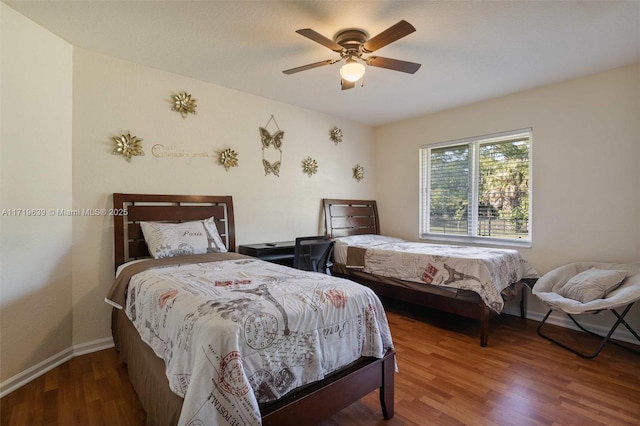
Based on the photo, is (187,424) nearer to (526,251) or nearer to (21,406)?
(21,406)

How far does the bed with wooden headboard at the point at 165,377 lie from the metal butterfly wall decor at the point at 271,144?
1170mm

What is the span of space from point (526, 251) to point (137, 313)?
3.68 m

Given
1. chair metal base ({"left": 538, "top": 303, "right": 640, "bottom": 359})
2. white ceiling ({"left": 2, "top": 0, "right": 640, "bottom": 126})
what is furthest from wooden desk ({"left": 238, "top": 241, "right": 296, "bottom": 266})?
chair metal base ({"left": 538, "top": 303, "right": 640, "bottom": 359})

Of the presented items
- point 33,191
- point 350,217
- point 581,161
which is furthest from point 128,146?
point 581,161

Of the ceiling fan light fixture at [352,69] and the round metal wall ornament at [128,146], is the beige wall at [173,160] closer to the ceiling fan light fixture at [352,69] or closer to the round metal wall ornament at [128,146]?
the round metal wall ornament at [128,146]

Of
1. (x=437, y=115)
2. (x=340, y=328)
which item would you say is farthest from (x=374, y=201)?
(x=340, y=328)

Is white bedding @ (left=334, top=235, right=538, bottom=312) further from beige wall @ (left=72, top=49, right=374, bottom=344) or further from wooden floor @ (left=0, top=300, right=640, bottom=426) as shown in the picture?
beige wall @ (left=72, top=49, right=374, bottom=344)

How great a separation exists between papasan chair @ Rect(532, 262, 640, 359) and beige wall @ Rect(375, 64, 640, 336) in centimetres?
29

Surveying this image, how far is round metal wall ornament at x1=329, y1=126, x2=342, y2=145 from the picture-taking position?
424 centimetres

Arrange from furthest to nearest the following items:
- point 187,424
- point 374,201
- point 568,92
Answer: point 374,201 → point 568,92 → point 187,424

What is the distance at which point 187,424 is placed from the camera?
1015 millimetres

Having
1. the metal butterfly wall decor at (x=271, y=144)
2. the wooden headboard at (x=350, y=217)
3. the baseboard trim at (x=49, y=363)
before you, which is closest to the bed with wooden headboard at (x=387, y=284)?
the wooden headboard at (x=350, y=217)

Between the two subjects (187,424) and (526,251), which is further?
(526,251)

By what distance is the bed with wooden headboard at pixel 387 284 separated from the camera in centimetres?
273
